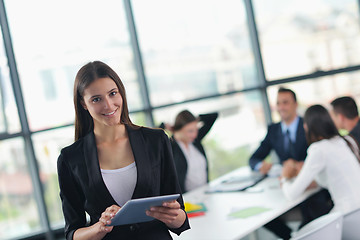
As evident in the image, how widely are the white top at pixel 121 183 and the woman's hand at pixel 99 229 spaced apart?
0.33ft

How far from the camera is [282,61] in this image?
19.8 ft

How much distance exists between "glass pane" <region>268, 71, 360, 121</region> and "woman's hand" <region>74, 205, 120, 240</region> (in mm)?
4535

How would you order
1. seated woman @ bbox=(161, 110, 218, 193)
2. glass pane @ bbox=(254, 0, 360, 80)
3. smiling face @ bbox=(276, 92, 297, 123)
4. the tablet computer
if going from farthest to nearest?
1. glass pane @ bbox=(254, 0, 360, 80)
2. smiling face @ bbox=(276, 92, 297, 123)
3. seated woman @ bbox=(161, 110, 218, 193)
4. the tablet computer

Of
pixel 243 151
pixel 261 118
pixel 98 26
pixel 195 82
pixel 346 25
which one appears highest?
pixel 98 26

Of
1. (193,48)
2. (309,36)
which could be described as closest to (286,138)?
(193,48)

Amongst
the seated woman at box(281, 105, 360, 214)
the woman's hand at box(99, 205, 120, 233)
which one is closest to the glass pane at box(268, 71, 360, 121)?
the seated woman at box(281, 105, 360, 214)

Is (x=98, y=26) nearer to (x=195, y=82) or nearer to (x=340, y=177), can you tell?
(x=195, y=82)

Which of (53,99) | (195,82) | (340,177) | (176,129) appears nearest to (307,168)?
(340,177)

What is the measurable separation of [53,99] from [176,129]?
68.2 inches

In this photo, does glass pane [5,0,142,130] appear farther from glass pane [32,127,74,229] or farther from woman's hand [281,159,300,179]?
woman's hand [281,159,300,179]

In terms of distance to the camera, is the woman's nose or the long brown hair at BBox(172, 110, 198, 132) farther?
the long brown hair at BBox(172, 110, 198, 132)

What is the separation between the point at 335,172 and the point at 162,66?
305 cm

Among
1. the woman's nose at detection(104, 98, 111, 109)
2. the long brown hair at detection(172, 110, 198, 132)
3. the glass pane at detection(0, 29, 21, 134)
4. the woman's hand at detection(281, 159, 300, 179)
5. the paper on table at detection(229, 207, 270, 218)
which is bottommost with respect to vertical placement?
the paper on table at detection(229, 207, 270, 218)

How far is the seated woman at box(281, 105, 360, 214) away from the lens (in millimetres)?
3170
